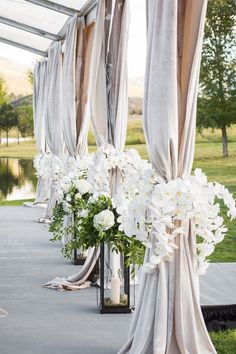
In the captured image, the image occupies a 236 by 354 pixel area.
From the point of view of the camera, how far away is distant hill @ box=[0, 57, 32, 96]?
61.8ft

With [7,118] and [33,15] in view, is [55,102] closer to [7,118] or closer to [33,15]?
[33,15]

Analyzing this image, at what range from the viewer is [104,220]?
17.5 ft

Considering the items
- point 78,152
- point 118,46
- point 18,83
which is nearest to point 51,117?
point 78,152

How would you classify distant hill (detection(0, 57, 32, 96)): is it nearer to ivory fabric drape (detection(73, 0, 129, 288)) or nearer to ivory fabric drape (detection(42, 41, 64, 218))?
ivory fabric drape (detection(42, 41, 64, 218))

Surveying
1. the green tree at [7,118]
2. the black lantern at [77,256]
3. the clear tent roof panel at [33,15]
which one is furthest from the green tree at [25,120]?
the black lantern at [77,256]

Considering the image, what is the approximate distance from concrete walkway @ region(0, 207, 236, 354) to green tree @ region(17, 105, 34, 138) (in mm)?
9649

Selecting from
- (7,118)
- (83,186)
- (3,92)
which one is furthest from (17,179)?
(83,186)

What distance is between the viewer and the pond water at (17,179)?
664 inches

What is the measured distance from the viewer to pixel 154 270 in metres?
4.32

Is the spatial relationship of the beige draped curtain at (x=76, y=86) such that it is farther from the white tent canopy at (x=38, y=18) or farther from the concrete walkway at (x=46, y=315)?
the concrete walkway at (x=46, y=315)

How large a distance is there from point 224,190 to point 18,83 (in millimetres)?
15316

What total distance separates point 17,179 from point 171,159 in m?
13.1

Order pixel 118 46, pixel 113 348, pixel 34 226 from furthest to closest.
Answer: pixel 34 226 < pixel 118 46 < pixel 113 348

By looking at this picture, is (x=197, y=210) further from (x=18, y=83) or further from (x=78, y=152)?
(x=18, y=83)
